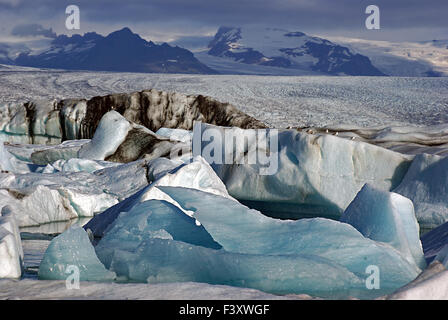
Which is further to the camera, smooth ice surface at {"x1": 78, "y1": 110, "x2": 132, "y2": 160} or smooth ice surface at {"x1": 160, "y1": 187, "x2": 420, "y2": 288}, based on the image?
smooth ice surface at {"x1": 78, "y1": 110, "x2": 132, "y2": 160}

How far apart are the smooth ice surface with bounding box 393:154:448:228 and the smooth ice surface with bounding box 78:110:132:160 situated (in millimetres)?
3997

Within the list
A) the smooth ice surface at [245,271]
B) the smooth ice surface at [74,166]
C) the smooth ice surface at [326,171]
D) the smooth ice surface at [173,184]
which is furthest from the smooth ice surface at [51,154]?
the smooth ice surface at [245,271]

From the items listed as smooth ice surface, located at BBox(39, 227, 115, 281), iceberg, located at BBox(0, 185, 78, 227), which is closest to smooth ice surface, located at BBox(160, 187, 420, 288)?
smooth ice surface, located at BBox(39, 227, 115, 281)

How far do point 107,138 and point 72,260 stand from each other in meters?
5.57

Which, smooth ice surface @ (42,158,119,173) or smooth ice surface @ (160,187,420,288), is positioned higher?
smooth ice surface @ (160,187,420,288)

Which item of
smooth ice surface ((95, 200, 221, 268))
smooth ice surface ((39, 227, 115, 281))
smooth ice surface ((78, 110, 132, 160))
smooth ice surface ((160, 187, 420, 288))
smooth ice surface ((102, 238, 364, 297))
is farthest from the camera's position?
smooth ice surface ((78, 110, 132, 160))

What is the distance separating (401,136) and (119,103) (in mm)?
5147

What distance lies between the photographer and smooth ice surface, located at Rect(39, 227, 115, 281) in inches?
103

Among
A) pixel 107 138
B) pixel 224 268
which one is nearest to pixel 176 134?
pixel 107 138

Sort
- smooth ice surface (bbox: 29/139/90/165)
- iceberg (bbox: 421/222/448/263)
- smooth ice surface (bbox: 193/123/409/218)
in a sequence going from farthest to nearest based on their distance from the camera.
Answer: smooth ice surface (bbox: 29/139/90/165), smooth ice surface (bbox: 193/123/409/218), iceberg (bbox: 421/222/448/263)

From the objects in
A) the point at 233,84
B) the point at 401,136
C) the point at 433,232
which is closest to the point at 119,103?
the point at 401,136

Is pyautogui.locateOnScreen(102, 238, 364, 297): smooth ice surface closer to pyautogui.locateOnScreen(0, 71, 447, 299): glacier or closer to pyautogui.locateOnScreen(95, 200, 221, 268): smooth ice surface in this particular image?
pyautogui.locateOnScreen(0, 71, 447, 299): glacier

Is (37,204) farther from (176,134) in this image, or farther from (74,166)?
(176,134)

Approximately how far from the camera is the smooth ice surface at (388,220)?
318 cm
